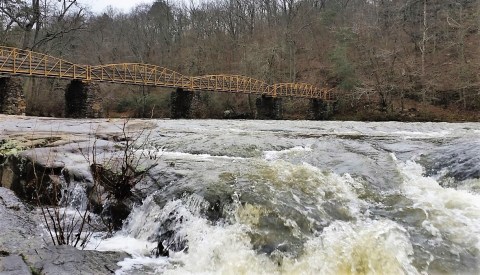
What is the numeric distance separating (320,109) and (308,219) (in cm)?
3310

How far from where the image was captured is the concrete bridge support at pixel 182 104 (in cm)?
3156

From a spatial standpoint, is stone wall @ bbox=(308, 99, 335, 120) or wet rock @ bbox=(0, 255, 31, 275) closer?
wet rock @ bbox=(0, 255, 31, 275)

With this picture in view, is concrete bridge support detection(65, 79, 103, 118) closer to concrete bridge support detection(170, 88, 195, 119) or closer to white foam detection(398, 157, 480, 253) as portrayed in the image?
concrete bridge support detection(170, 88, 195, 119)

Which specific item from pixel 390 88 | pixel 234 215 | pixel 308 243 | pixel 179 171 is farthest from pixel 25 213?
pixel 390 88

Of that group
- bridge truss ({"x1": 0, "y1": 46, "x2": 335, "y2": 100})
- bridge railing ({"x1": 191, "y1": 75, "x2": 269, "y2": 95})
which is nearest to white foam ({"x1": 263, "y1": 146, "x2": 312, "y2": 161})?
bridge truss ({"x1": 0, "y1": 46, "x2": 335, "y2": 100})

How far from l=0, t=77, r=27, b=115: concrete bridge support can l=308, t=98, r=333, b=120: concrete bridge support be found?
971 inches

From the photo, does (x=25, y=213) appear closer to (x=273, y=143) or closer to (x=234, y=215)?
(x=234, y=215)

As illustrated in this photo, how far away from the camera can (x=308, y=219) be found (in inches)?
209

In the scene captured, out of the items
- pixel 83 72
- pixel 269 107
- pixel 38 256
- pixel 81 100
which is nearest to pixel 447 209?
pixel 38 256

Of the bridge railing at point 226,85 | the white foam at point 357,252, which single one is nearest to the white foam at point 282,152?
the white foam at point 357,252

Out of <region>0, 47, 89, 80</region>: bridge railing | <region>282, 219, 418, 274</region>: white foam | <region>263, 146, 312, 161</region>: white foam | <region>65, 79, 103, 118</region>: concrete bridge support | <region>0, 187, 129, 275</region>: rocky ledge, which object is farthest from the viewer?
<region>65, 79, 103, 118</region>: concrete bridge support

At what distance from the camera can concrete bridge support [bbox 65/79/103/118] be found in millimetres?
24594

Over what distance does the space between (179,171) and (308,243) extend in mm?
2802

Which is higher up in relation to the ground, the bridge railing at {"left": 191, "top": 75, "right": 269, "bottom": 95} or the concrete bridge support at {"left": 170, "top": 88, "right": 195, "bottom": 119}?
the bridge railing at {"left": 191, "top": 75, "right": 269, "bottom": 95}
